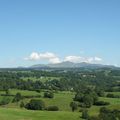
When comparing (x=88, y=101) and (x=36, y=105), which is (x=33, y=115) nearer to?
(x=36, y=105)

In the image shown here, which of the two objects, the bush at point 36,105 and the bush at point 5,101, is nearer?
the bush at point 36,105

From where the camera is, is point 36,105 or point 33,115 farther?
point 36,105

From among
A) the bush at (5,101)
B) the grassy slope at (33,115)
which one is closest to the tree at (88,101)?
the grassy slope at (33,115)

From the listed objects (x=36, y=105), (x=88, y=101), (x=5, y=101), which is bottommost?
(x=36, y=105)

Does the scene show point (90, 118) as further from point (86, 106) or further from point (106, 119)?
point (86, 106)

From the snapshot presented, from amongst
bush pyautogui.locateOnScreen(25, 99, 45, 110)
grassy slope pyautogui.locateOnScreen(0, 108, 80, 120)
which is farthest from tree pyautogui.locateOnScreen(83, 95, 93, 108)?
grassy slope pyautogui.locateOnScreen(0, 108, 80, 120)

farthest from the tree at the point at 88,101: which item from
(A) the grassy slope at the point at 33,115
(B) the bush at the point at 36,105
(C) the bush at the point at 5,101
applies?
(C) the bush at the point at 5,101

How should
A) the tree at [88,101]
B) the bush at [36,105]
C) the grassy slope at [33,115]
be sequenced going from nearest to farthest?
1. the grassy slope at [33,115]
2. the bush at [36,105]
3. the tree at [88,101]

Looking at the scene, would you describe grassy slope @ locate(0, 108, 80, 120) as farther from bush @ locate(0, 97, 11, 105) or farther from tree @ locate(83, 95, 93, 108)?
bush @ locate(0, 97, 11, 105)

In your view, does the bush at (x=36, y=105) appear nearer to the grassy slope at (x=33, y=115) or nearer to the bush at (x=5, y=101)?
the bush at (x=5, y=101)

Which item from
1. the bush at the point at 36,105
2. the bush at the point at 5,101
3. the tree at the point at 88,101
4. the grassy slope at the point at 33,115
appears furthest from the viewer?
the bush at the point at 5,101

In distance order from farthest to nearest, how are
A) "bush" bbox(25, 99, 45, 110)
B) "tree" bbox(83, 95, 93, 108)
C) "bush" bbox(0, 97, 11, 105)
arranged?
"bush" bbox(0, 97, 11, 105), "tree" bbox(83, 95, 93, 108), "bush" bbox(25, 99, 45, 110)

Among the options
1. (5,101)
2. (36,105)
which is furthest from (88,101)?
(5,101)

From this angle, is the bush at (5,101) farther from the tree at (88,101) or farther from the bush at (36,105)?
the tree at (88,101)
